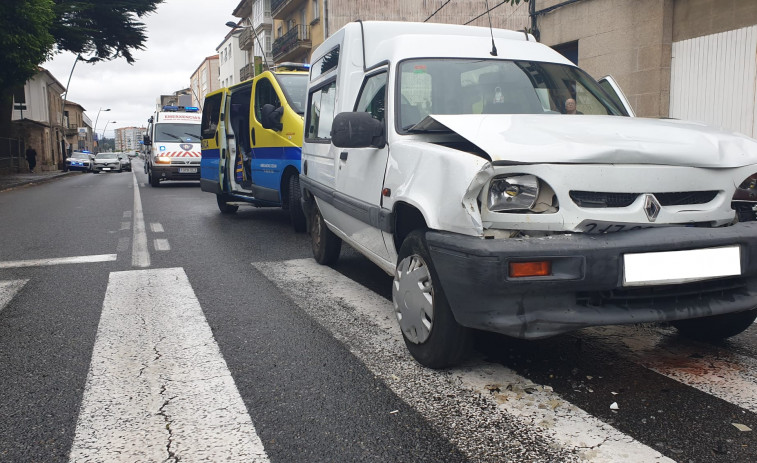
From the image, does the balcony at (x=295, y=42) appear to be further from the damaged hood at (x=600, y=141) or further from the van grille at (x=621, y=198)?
the van grille at (x=621, y=198)

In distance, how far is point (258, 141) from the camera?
9617 millimetres

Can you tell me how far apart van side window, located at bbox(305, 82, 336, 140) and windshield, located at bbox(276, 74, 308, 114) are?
2.18 m

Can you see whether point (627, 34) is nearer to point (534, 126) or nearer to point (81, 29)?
point (534, 126)

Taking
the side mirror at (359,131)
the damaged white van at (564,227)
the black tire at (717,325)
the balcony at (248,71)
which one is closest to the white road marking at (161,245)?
the side mirror at (359,131)

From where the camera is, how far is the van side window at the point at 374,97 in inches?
171

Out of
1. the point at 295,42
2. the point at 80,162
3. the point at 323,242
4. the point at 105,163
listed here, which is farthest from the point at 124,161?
the point at 323,242

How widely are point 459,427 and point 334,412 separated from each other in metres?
0.57

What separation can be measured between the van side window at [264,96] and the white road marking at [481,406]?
215 inches

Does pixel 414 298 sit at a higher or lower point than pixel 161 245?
higher

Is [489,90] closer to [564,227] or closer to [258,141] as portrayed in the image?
[564,227]

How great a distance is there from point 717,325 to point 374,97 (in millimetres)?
2596

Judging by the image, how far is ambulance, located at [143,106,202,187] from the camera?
69.2 ft

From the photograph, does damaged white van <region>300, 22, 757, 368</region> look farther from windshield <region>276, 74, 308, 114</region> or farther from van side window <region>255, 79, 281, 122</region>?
van side window <region>255, 79, 281, 122</region>

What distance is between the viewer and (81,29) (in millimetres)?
27000
